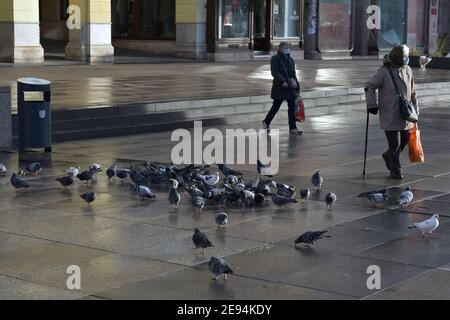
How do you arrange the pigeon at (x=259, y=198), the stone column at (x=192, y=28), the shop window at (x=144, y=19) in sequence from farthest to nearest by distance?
the shop window at (x=144, y=19) < the stone column at (x=192, y=28) < the pigeon at (x=259, y=198)

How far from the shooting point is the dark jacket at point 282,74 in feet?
53.4

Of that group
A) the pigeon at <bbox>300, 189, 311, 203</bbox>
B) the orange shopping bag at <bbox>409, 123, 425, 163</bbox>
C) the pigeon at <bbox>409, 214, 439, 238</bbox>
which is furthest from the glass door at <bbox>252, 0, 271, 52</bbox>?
the pigeon at <bbox>409, 214, 439, 238</bbox>

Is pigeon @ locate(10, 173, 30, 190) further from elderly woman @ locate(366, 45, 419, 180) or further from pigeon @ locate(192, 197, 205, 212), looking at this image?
elderly woman @ locate(366, 45, 419, 180)

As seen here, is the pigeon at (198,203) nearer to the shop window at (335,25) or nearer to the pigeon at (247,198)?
the pigeon at (247,198)

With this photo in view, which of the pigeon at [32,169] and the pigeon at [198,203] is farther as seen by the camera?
the pigeon at [32,169]

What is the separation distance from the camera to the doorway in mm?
35438

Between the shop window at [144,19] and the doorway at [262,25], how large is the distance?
3231mm

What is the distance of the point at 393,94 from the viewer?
1165 cm

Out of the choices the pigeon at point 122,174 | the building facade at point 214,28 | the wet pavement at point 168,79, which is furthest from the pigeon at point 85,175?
the building facade at point 214,28

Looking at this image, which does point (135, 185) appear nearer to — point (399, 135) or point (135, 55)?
point (399, 135)

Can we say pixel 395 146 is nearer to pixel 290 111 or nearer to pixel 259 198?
pixel 259 198

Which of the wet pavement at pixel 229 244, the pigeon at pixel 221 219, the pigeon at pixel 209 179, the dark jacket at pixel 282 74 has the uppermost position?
the dark jacket at pixel 282 74

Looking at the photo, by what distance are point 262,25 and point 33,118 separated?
22.8 meters

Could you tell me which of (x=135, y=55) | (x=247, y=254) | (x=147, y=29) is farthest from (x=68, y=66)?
(x=247, y=254)
